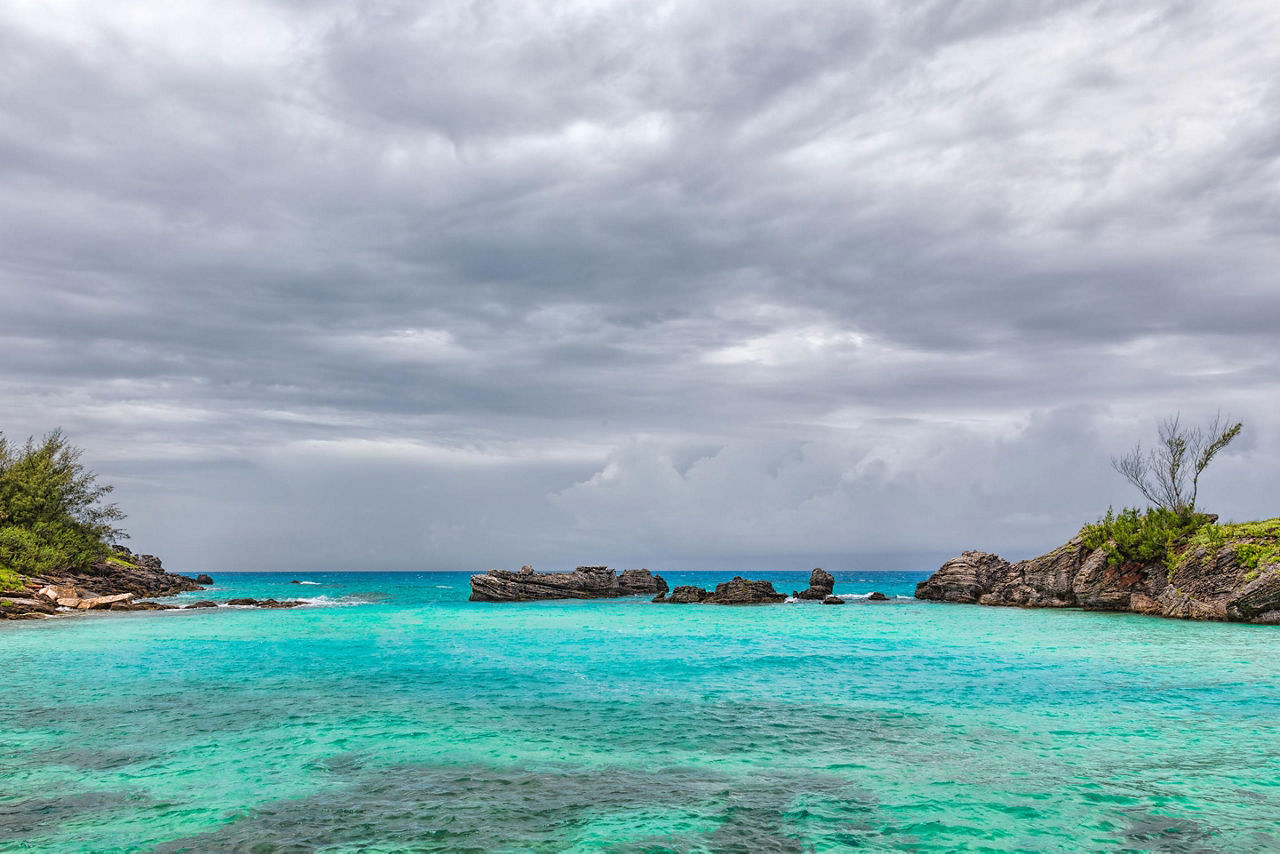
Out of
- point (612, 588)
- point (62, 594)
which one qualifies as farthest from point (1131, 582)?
point (62, 594)

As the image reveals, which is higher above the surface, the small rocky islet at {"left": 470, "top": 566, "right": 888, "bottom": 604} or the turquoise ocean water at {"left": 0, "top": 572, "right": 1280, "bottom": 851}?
the turquoise ocean water at {"left": 0, "top": 572, "right": 1280, "bottom": 851}

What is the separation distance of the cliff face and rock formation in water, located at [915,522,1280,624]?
0.17 feet

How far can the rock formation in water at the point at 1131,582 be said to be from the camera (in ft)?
168

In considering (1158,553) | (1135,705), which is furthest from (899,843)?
(1158,553)

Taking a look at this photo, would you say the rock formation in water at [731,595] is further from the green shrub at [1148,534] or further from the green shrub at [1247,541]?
the green shrub at [1247,541]

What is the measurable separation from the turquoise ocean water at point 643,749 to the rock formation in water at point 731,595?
5561 centimetres

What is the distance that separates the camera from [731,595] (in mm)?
95000

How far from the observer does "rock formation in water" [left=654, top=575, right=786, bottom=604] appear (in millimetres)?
94750

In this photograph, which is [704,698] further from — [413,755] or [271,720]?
[271,720]

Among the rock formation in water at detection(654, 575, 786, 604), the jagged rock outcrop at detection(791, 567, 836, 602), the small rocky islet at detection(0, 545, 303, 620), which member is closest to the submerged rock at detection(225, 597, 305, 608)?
the small rocky islet at detection(0, 545, 303, 620)

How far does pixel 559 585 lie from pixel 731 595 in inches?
1064

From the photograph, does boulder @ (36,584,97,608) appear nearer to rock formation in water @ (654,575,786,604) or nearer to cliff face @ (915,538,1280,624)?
rock formation in water @ (654,575,786,604)

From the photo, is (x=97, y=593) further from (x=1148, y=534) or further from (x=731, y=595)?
(x=1148, y=534)

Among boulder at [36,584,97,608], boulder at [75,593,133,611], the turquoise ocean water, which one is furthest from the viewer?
boulder at [75,593,133,611]
